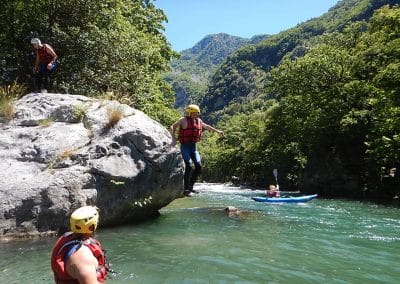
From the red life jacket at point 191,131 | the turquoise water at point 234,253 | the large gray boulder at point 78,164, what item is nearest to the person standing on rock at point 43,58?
the large gray boulder at point 78,164

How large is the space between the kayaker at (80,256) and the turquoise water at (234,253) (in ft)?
11.3

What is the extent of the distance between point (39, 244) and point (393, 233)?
9330 mm

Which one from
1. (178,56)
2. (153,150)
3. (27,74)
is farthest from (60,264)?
(178,56)

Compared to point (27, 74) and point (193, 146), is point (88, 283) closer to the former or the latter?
point (193, 146)

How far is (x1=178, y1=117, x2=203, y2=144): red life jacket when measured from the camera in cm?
1055

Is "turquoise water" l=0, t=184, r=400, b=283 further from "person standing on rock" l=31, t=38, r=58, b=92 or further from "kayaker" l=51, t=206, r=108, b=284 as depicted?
"person standing on rock" l=31, t=38, r=58, b=92

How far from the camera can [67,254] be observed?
381 centimetres

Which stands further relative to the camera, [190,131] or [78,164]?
[78,164]

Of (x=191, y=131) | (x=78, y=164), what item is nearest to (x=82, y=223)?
(x=191, y=131)

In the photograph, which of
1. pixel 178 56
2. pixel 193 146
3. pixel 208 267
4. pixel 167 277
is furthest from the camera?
pixel 178 56

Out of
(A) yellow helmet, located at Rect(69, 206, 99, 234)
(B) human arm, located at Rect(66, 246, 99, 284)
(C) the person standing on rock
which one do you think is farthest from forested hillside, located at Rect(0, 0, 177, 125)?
(B) human arm, located at Rect(66, 246, 99, 284)

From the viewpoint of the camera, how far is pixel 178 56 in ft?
106

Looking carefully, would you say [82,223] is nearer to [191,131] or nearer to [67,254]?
[67,254]

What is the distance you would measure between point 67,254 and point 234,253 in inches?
224
